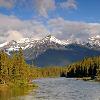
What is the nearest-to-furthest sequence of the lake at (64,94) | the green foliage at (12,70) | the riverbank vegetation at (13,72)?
the lake at (64,94) → the riverbank vegetation at (13,72) → the green foliage at (12,70)

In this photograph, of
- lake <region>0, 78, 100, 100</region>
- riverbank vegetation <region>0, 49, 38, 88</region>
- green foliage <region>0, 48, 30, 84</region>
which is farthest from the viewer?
green foliage <region>0, 48, 30, 84</region>

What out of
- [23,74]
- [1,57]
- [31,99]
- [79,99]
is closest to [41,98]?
[31,99]

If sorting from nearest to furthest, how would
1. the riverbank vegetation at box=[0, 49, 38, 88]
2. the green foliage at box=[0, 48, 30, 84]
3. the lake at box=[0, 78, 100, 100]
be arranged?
1. the lake at box=[0, 78, 100, 100]
2. the riverbank vegetation at box=[0, 49, 38, 88]
3. the green foliage at box=[0, 48, 30, 84]

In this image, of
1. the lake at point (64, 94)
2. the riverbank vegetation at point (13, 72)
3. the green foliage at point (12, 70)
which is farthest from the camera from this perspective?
the green foliage at point (12, 70)

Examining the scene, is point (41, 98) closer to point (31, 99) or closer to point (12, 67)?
point (31, 99)

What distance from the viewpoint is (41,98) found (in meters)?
89.7

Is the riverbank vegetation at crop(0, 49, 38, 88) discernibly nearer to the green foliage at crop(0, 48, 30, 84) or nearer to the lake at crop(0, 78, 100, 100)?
the green foliage at crop(0, 48, 30, 84)

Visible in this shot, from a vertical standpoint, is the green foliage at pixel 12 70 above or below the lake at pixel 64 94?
above

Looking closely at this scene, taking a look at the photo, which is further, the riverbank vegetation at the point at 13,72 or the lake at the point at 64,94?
the riverbank vegetation at the point at 13,72

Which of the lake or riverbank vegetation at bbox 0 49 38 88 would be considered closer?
the lake

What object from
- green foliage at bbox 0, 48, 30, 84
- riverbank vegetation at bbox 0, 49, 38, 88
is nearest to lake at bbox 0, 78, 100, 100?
riverbank vegetation at bbox 0, 49, 38, 88

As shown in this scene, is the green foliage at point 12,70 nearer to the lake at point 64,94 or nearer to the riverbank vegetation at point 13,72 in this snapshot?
the riverbank vegetation at point 13,72

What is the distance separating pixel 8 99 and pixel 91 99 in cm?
2006

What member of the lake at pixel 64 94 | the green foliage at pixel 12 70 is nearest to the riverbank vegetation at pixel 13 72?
the green foliage at pixel 12 70
